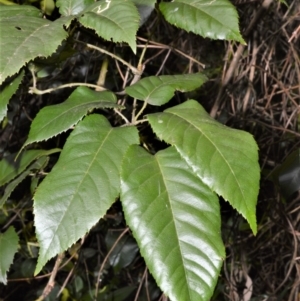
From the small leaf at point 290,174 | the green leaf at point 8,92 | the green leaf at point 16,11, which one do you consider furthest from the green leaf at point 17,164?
the small leaf at point 290,174

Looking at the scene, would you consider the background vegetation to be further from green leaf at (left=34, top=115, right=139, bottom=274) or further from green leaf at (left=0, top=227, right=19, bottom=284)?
green leaf at (left=34, top=115, right=139, bottom=274)

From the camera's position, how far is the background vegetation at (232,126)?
4.09 feet

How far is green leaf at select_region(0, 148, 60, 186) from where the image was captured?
88cm

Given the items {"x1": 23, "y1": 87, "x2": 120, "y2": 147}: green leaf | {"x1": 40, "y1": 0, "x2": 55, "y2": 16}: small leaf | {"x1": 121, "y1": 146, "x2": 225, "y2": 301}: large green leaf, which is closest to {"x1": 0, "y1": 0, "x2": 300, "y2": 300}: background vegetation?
{"x1": 40, "y1": 0, "x2": 55, "y2": 16}: small leaf

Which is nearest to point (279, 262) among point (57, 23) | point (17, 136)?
point (17, 136)

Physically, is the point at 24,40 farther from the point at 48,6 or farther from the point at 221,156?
the point at 48,6

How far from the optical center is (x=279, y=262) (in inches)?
55.8

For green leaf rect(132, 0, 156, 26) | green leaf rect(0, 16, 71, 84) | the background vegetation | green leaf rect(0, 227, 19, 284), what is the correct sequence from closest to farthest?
green leaf rect(0, 16, 71, 84), green leaf rect(132, 0, 156, 26), green leaf rect(0, 227, 19, 284), the background vegetation

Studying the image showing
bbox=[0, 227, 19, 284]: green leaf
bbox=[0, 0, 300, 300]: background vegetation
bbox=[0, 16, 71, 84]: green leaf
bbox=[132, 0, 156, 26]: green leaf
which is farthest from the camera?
bbox=[0, 0, 300, 300]: background vegetation

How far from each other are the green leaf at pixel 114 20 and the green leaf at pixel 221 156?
11 cm

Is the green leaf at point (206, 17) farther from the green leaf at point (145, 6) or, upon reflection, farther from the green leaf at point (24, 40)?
the green leaf at point (24, 40)

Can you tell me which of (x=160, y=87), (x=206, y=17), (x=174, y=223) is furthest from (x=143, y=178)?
(x=206, y=17)

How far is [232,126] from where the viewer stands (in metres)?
1.28

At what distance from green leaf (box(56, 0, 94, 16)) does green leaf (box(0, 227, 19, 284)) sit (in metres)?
0.42
